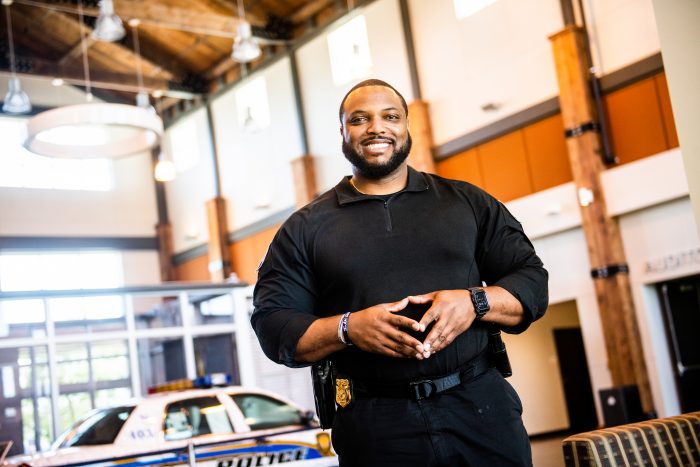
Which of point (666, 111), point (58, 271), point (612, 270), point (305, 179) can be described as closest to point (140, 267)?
point (58, 271)

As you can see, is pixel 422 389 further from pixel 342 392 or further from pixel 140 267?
pixel 140 267

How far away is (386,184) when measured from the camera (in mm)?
2389

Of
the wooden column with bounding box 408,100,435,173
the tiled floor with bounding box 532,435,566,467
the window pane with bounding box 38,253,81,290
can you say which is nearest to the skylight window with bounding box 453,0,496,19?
the wooden column with bounding box 408,100,435,173

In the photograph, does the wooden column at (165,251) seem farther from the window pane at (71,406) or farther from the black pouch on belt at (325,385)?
the black pouch on belt at (325,385)

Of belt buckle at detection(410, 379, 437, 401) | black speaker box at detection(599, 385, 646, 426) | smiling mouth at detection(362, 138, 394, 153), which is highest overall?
smiling mouth at detection(362, 138, 394, 153)

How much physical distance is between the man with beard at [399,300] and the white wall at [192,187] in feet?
66.3

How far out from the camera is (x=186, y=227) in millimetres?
23250

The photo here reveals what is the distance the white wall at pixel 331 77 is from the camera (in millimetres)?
16859

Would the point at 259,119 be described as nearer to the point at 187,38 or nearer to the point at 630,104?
the point at 187,38

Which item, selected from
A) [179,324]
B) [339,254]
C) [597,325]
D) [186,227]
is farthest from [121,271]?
[339,254]

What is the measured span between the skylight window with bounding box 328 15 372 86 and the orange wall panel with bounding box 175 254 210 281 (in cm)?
670

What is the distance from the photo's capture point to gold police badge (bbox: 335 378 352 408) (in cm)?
223

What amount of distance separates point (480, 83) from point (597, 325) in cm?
453

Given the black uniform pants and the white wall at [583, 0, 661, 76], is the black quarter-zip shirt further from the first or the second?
the white wall at [583, 0, 661, 76]
